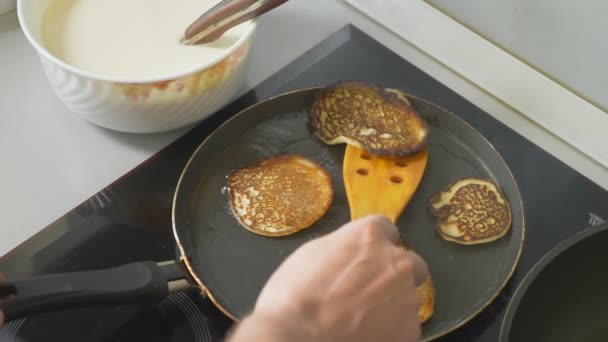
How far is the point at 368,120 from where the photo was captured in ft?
3.04

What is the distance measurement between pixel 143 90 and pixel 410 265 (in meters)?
0.40

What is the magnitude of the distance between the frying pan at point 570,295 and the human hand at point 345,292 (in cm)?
19

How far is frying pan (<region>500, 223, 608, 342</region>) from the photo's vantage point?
28.8 inches

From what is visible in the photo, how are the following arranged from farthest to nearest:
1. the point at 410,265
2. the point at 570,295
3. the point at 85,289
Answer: the point at 570,295, the point at 85,289, the point at 410,265

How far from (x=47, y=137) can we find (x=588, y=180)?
74 centimetres

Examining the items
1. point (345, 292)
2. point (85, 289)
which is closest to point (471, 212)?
point (345, 292)

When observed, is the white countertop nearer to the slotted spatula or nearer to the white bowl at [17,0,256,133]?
the white bowl at [17,0,256,133]

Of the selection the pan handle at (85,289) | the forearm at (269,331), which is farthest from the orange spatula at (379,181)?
the forearm at (269,331)

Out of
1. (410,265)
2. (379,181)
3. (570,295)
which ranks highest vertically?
(410,265)

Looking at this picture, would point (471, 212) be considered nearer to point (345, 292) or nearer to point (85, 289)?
point (345, 292)

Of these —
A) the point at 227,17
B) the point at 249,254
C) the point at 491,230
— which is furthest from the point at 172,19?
the point at 491,230

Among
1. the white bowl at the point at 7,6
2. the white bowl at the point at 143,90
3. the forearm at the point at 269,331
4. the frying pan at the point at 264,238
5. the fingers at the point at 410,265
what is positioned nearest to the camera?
the forearm at the point at 269,331

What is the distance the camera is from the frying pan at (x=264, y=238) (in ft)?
2.36

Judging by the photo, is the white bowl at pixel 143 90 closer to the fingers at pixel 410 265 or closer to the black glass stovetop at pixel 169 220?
the black glass stovetop at pixel 169 220
